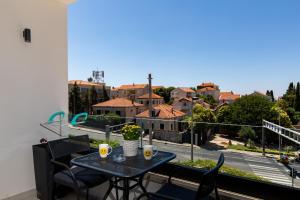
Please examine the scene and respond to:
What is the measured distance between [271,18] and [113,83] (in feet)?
100

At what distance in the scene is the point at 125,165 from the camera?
1.49 m

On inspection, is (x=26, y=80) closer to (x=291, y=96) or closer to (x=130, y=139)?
(x=130, y=139)

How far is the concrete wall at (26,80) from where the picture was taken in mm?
2090

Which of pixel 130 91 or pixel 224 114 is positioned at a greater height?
pixel 130 91

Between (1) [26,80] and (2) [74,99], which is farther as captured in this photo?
(2) [74,99]

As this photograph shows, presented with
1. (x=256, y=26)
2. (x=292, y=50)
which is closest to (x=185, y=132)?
(x=256, y=26)

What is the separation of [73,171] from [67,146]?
0.27 m

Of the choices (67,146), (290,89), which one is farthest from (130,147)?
(290,89)

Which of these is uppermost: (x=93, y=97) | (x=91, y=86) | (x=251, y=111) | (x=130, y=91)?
(x=91, y=86)

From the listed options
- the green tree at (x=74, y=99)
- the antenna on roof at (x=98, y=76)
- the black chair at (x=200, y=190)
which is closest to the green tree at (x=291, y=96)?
the antenna on roof at (x=98, y=76)

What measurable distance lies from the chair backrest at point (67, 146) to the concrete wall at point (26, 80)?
558mm

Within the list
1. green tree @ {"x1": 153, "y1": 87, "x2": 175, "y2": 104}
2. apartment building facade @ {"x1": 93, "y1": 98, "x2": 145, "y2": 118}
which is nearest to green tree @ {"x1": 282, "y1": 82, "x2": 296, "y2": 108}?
green tree @ {"x1": 153, "y1": 87, "x2": 175, "y2": 104}

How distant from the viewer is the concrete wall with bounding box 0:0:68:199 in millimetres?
2090

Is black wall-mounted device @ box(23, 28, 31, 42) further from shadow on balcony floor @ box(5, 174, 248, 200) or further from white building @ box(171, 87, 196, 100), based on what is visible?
white building @ box(171, 87, 196, 100)
